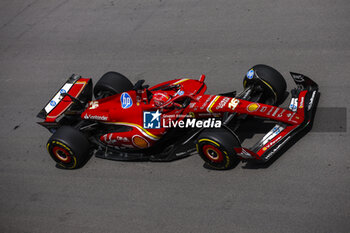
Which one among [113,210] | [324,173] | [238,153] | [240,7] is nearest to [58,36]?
[240,7]

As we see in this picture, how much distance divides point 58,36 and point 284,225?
9.25 m

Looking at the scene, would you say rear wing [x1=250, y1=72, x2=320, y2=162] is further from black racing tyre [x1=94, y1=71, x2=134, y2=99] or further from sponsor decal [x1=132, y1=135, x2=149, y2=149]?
black racing tyre [x1=94, y1=71, x2=134, y2=99]

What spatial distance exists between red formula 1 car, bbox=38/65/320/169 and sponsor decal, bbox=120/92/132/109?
2 cm

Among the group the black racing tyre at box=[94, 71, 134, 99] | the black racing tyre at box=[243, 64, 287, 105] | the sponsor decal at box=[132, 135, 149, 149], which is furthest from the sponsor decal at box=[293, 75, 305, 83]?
the black racing tyre at box=[94, 71, 134, 99]

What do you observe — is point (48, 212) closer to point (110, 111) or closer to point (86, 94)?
point (110, 111)

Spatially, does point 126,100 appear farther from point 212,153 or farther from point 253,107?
point 253,107

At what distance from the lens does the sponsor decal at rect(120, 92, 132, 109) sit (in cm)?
785

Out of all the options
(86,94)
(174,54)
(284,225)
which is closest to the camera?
(284,225)

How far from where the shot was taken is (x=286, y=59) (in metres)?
9.61

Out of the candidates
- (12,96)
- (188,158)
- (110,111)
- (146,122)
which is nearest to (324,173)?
(188,158)

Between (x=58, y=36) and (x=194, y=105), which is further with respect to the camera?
(x=58, y=36)

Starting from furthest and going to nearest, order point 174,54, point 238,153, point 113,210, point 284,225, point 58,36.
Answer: point 58,36 → point 174,54 → point 113,210 → point 238,153 → point 284,225

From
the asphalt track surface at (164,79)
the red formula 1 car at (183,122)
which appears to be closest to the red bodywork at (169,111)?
the red formula 1 car at (183,122)

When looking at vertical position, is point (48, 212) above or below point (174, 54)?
below
